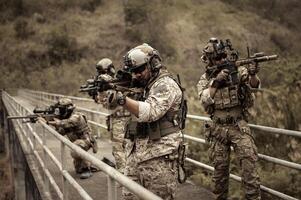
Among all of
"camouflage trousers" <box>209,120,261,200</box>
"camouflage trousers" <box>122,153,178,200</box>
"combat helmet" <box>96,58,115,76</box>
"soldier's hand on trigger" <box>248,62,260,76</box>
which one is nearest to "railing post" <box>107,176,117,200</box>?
"camouflage trousers" <box>122,153,178,200</box>

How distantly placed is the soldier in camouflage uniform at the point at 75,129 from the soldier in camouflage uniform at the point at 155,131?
3669mm

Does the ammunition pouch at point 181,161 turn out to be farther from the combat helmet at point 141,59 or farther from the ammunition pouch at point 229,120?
the ammunition pouch at point 229,120

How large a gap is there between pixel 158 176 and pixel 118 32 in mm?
43019

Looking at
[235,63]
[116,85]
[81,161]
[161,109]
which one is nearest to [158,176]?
[161,109]

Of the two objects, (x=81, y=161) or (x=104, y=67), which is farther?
(x=81, y=161)

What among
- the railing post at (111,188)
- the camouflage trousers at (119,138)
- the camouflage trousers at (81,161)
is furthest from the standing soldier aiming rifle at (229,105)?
the camouflage trousers at (81,161)

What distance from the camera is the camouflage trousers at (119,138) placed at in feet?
20.2

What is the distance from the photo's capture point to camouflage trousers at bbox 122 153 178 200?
146 inches

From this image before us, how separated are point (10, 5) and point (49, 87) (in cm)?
2127

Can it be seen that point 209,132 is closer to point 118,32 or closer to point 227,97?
point 227,97

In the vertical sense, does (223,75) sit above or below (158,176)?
above

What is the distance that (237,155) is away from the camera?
4762 mm

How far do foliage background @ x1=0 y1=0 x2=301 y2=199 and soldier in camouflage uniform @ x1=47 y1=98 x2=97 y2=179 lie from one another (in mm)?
25848

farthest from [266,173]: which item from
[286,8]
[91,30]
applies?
[286,8]
